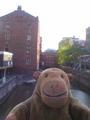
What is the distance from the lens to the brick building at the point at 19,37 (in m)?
25.3

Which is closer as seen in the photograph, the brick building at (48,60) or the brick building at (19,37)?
the brick building at (19,37)

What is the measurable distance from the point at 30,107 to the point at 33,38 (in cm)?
2413

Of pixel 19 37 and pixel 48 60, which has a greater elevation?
pixel 19 37

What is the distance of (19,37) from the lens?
25.4 metres

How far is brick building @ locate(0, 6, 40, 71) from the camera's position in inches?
997

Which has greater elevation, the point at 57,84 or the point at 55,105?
the point at 57,84

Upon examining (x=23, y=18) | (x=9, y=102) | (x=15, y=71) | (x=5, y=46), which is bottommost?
(x=9, y=102)

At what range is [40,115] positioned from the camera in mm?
2258

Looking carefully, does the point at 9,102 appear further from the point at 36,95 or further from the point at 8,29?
the point at 8,29

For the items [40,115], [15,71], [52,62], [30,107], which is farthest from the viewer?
[52,62]

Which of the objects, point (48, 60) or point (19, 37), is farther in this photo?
point (48, 60)

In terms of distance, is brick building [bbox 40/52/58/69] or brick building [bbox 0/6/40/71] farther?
brick building [bbox 40/52/58/69]

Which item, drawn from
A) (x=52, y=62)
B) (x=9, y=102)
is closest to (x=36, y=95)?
(x=9, y=102)

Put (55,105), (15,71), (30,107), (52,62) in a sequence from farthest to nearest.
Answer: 1. (52,62)
2. (15,71)
3. (30,107)
4. (55,105)
